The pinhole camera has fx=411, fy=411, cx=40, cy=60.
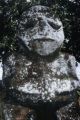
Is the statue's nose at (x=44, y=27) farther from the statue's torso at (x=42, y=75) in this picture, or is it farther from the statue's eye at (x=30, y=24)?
the statue's torso at (x=42, y=75)

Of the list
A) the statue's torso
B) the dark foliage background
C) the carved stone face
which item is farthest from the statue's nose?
the dark foliage background

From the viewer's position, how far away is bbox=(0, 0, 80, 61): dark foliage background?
12922 mm

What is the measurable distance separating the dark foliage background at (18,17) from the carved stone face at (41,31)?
6412mm

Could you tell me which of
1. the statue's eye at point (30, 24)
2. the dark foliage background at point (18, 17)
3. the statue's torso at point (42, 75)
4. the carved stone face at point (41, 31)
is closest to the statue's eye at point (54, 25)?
the carved stone face at point (41, 31)

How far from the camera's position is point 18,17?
12414mm

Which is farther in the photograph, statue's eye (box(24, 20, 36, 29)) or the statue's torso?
statue's eye (box(24, 20, 36, 29))

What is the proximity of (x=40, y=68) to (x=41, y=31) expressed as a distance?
1.73 ft

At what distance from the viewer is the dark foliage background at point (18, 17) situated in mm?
12922

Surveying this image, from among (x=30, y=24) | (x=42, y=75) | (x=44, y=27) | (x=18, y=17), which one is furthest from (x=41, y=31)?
(x=18, y=17)

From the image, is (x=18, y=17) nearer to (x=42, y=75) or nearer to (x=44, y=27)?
(x=44, y=27)

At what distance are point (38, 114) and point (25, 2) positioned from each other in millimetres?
8151

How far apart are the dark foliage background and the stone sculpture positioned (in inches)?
256

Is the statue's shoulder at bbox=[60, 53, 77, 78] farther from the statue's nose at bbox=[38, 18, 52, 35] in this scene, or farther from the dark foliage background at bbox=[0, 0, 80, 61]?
the dark foliage background at bbox=[0, 0, 80, 61]

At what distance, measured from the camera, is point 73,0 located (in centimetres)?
1477
